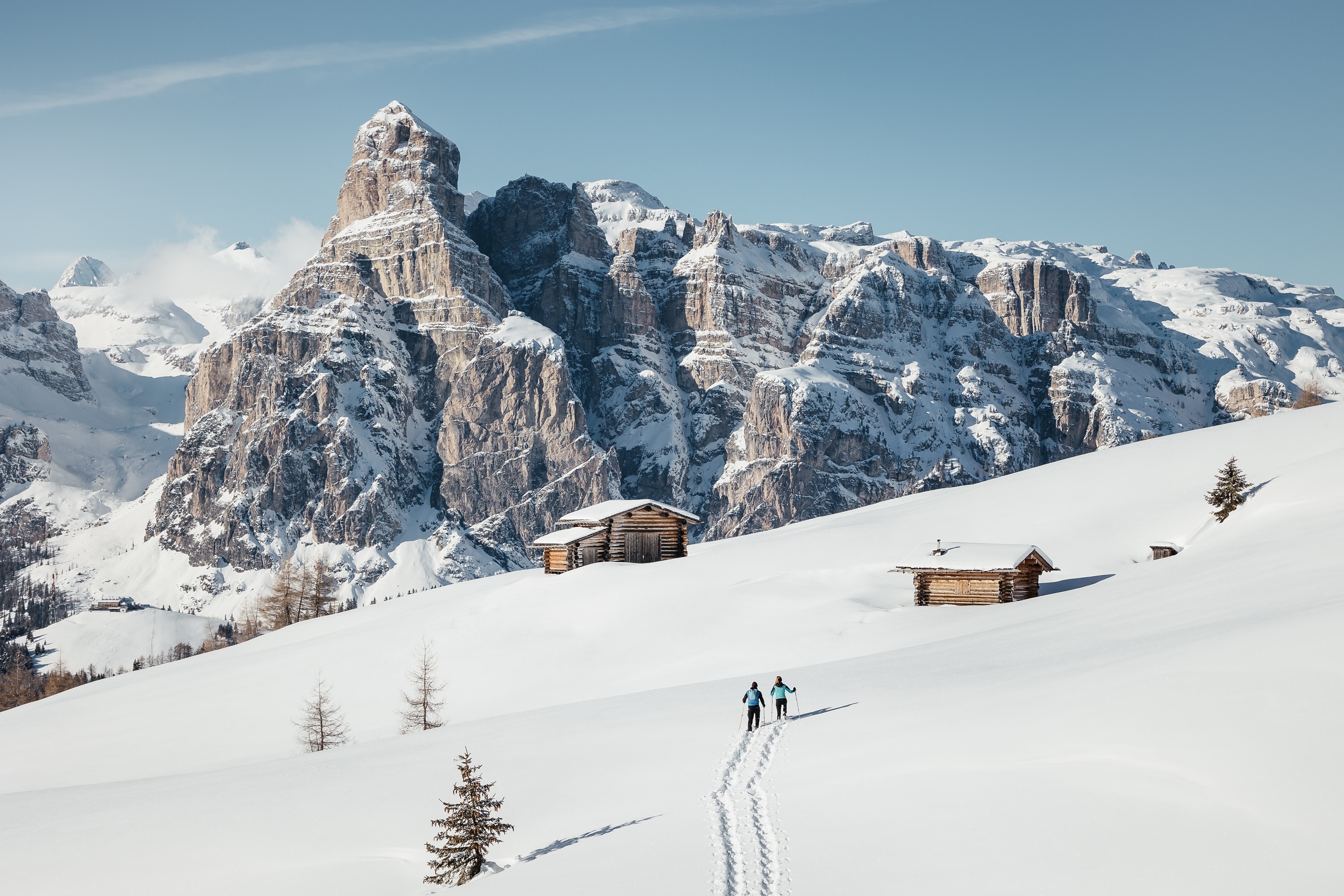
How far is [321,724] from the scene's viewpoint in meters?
44.1

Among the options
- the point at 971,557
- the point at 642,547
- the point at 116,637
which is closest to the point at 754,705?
the point at 971,557

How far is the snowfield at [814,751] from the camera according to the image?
53.1ft

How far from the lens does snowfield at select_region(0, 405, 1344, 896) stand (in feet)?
53.1

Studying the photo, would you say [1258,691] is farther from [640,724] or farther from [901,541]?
[901,541]

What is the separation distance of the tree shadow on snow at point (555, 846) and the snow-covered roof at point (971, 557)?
2945 cm

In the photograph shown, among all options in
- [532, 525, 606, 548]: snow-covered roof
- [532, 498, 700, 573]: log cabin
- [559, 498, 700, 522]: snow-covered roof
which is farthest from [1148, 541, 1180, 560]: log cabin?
[532, 525, 606, 548]: snow-covered roof

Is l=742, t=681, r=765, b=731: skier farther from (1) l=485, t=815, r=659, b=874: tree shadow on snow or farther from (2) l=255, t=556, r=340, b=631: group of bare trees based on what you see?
(2) l=255, t=556, r=340, b=631: group of bare trees

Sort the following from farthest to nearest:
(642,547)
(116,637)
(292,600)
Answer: (116,637), (292,600), (642,547)

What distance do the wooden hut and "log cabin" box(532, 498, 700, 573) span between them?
20563 mm

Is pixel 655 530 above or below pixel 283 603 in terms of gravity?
above

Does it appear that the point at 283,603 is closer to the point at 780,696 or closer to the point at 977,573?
the point at 977,573

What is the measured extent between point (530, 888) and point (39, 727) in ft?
147

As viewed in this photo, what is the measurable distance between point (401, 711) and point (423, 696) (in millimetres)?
1449

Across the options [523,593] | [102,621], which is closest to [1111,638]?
[523,593]
